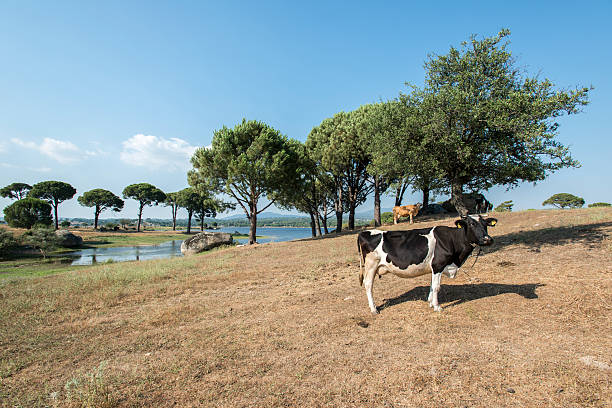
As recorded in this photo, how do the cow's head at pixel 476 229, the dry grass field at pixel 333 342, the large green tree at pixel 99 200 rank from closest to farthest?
the dry grass field at pixel 333 342 → the cow's head at pixel 476 229 → the large green tree at pixel 99 200

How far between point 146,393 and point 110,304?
7580mm

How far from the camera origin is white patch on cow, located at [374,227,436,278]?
6824 millimetres

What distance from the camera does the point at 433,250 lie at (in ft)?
22.5

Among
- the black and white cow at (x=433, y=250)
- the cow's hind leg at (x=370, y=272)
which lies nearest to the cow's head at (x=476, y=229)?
the black and white cow at (x=433, y=250)

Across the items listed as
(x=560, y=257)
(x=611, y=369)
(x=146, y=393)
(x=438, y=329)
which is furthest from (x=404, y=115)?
(x=146, y=393)

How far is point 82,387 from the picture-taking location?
4.51 m

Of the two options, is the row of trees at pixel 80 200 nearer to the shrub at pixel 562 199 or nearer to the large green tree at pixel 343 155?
the large green tree at pixel 343 155

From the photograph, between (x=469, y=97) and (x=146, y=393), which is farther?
(x=469, y=97)

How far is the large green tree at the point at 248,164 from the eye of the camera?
2931 centimetres

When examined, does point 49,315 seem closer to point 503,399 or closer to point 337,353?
point 337,353

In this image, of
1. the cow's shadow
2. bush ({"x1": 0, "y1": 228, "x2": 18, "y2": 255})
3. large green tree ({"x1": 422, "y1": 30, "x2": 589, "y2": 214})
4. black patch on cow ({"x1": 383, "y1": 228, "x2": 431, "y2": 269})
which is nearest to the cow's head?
black patch on cow ({"x1": 383, "y1": 228, "x2": 431, "y2": 269})

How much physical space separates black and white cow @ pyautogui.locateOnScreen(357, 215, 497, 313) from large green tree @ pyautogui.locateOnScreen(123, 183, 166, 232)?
343ft

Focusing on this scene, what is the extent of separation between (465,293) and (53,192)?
104 metres

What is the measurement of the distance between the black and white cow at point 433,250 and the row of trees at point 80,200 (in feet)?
96.4
